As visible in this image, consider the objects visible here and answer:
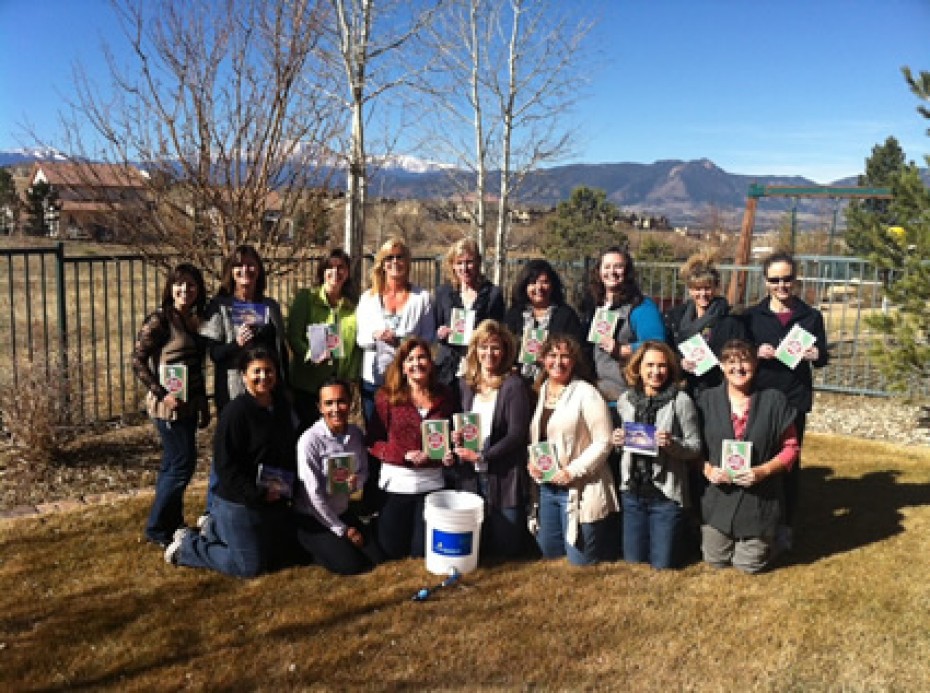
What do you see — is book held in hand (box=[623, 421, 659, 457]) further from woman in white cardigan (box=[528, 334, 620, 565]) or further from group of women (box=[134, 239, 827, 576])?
woman in white cardigan (box=[528, 334, 620, 565])

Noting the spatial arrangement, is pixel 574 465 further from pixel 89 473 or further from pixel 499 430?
pixel 89 473

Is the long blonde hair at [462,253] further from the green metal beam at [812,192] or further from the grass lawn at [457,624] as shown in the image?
the green metal beam at [812,192]

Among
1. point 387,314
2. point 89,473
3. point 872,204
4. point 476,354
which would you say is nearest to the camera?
point 476,354

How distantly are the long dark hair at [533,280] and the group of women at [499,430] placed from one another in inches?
0.7

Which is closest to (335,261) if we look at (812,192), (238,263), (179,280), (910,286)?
(238,263)

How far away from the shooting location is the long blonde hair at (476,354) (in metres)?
4.84

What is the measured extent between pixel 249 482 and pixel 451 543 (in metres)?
1.25

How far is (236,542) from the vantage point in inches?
175

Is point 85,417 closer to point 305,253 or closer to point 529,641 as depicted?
point 305,253

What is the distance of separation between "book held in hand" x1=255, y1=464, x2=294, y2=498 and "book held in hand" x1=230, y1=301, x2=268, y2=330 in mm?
941

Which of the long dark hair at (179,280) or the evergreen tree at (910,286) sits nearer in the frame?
the long dark hair at (179,280)

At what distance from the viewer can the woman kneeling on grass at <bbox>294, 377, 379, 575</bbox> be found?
4523 millimetres

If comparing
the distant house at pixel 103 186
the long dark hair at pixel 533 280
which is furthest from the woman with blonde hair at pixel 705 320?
the distant house at pixel 103 186

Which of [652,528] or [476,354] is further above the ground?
[476,354]
